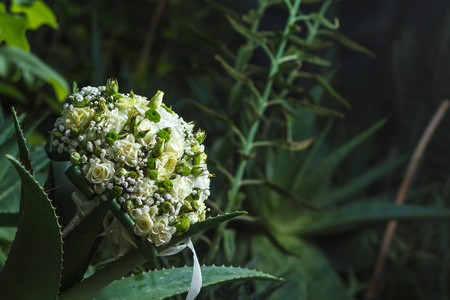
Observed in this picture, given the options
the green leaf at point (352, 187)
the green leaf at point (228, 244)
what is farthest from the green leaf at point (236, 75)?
the green leaf at point (352, 187)

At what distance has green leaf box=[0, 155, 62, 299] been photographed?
1.69 feet

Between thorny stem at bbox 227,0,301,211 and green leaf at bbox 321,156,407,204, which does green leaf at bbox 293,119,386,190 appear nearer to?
green leaf at bbox 321,156,407,204

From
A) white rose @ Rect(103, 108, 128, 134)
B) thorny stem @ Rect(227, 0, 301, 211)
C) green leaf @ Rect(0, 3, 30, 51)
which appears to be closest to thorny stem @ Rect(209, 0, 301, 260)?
thorny stem @ Rect(227, 0, 301, 211)

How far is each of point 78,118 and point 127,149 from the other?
77 mm

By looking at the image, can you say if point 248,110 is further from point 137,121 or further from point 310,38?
point 137,121

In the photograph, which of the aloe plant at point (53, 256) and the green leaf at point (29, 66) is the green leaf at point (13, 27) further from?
the aloe plant at point (53, 256)

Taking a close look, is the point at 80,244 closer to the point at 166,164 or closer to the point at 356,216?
the point at 166,164

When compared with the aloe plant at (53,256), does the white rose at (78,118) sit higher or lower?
higher

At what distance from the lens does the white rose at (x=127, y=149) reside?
536 millimetres

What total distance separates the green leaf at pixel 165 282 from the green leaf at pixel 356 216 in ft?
2.76

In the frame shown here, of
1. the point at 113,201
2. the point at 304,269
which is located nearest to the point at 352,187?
the point at 304,269

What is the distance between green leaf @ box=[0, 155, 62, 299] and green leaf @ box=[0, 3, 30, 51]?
0.17m

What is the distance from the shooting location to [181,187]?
0.56 metres

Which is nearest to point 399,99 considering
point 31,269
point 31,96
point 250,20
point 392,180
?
point 392,180
